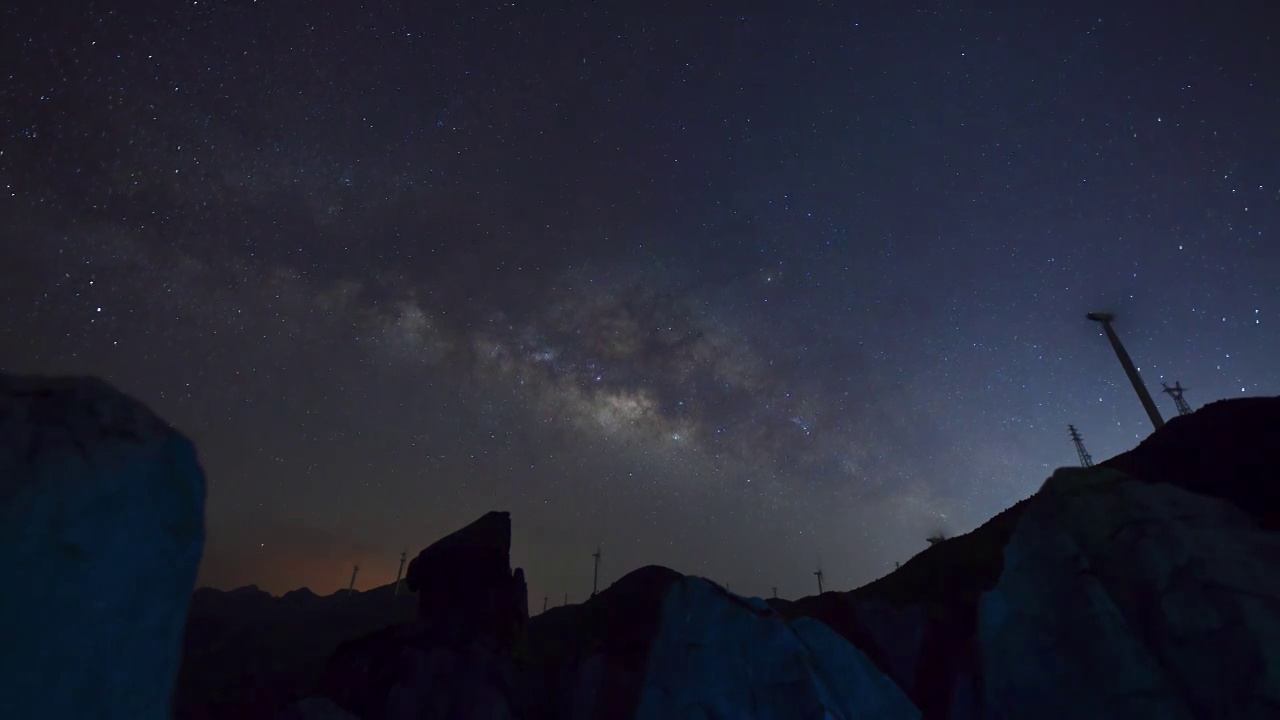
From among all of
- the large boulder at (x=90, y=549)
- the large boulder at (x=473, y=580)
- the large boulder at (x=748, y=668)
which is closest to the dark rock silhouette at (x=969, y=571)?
the large boulder at (x=748, y=668)

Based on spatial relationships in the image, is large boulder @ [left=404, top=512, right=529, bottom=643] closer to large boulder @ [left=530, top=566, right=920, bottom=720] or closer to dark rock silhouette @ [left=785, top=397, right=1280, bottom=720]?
large boulder @ [left=530, top=566, right=920, bottom=720]

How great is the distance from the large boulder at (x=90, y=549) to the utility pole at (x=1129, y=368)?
80.3 m

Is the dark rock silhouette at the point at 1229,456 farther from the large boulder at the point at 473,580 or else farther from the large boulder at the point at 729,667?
the large boulder at the point at 473,580

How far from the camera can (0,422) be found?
6668 mm

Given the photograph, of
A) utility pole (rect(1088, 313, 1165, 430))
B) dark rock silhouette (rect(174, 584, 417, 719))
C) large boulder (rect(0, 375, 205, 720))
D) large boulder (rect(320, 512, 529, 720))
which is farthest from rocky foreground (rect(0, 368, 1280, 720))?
utility pole (rect(1088, 313, 1165, 430))

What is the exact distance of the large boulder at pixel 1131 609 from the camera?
14.0 m

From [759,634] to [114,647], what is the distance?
19766mm

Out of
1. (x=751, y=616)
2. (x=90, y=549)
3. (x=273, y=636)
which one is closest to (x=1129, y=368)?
(x=751, y=616)

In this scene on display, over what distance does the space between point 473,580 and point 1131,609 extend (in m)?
34.7

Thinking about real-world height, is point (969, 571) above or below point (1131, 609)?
above

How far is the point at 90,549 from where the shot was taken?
7.06 metres

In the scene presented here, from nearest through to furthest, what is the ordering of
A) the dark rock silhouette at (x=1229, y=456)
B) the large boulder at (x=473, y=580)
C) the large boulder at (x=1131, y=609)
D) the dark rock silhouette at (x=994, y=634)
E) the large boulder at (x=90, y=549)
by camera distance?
the large boulder at (x=90, y=549) → the large boulder at (x=1131, y=609) → the dark rock silhouette at (x=994, y=634) → the dark rock silhouette at (x=1229, y=456) → the large boulder at (x=473, y=580)

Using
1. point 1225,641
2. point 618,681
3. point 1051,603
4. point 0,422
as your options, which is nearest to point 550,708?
point 618,681

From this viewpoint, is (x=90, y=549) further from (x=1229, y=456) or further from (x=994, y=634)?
(x=1229, y=456)
